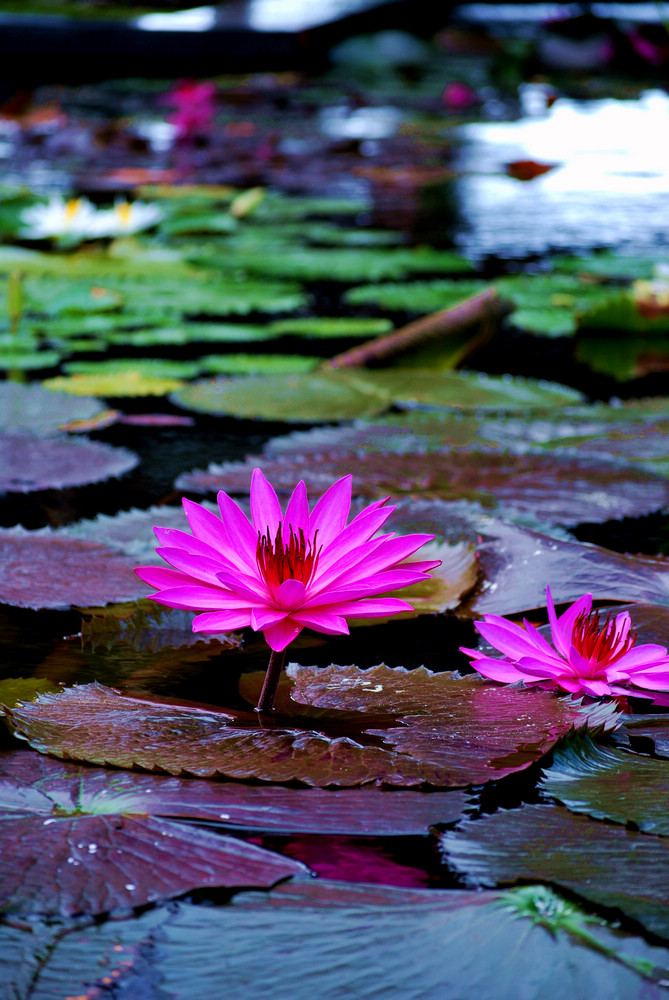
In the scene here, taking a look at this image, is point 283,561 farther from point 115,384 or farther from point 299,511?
point 115,384

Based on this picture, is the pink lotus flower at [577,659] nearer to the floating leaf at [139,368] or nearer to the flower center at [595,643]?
the flower center at [595,643]

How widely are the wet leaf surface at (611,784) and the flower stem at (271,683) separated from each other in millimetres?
168

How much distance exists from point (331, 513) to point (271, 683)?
113 millimetres

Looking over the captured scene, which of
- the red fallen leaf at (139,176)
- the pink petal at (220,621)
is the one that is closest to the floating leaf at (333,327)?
the pink petal at (220,621)

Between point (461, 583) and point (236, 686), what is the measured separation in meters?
0.23

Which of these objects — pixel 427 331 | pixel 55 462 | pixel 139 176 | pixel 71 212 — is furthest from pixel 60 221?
pixel 139 176

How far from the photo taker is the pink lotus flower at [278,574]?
61 cm

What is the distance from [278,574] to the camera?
24.5 inches

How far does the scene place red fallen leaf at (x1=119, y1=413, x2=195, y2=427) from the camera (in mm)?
1470

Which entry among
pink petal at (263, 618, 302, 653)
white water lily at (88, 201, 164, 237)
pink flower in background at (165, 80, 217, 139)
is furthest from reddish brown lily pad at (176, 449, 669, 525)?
pink flower in background at (165, 80, 217, 139)

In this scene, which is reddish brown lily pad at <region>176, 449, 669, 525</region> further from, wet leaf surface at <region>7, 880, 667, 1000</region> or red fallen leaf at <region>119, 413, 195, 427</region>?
wet leaf surface at <region>7, 880, 667, 1000</region>

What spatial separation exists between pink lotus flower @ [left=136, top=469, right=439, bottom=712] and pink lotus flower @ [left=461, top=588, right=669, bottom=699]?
76 mm

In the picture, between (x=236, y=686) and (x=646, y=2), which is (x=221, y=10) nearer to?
(x=646, y=2)

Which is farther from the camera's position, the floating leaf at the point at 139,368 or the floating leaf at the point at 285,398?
the floating leaf at the point at 139,368
